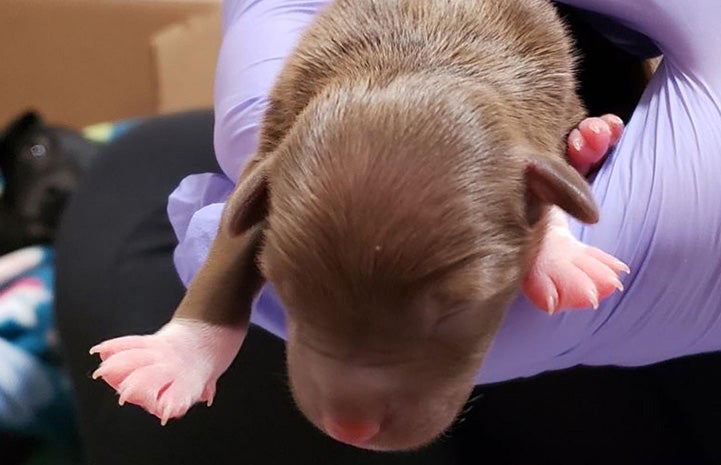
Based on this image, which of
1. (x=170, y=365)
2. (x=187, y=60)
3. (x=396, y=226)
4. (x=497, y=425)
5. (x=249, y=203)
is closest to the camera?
(x=396, y=226)

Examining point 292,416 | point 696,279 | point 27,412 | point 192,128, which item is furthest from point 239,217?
point 27,412

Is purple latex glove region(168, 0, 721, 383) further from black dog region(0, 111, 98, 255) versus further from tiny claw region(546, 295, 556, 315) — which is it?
black dog region(0, 111, 98, 255)

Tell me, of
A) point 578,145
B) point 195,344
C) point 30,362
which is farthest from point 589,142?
point 30,362

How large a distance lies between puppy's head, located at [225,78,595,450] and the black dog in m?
1.85

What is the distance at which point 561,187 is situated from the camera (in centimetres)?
102

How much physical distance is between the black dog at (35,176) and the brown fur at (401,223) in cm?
180

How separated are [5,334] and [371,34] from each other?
1588 mm

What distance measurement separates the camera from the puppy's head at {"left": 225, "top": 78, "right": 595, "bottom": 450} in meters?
0.93

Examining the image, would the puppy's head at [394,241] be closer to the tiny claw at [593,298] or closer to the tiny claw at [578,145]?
the tiny claw at [593,298]

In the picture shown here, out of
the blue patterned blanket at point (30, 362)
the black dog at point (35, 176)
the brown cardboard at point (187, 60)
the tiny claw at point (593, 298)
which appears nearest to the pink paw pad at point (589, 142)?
the tiny claw at point (593, 298)

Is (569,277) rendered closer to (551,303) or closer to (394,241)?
(551,303)

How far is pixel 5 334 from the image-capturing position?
241 cm

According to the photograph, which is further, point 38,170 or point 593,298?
point 38,170

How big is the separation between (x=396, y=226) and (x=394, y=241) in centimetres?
1
